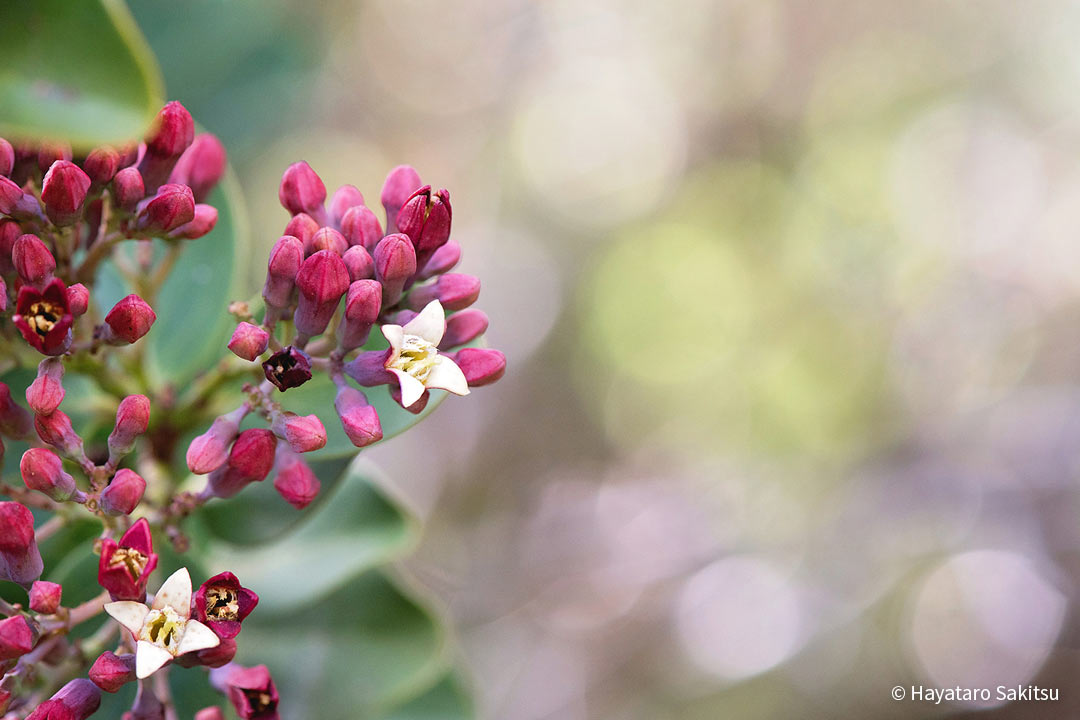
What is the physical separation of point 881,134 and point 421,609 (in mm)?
3376

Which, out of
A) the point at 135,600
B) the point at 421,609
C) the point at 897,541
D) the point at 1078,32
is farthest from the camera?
the point at 1078,32

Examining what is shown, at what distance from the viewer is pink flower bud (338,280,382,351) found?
2.11 ft

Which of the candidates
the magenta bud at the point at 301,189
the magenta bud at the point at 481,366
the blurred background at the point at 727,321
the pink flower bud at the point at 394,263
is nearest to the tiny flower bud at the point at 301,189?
the magenta bud at the point at 301,189

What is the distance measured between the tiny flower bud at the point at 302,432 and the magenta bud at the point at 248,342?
61 mm

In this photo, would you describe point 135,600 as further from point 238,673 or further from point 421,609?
point 421,609

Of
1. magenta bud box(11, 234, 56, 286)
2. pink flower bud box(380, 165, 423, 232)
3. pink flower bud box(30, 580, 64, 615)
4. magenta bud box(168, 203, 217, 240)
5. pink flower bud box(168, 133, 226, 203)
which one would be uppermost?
pink flower bud box(168, 133, 226, 203)

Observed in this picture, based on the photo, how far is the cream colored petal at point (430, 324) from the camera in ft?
2.10

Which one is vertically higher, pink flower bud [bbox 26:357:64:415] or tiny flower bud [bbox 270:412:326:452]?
pink flower bud [bbox 26:357:64:415]

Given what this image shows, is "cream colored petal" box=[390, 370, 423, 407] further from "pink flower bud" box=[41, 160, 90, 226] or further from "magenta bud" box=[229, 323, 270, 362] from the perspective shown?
"pink flower bud" box=[41, 160, 90, 226]

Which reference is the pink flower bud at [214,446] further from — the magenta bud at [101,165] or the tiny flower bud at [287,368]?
the magenta bud at [101,165]

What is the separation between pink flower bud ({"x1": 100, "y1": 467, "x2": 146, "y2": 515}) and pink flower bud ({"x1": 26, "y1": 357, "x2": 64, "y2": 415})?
7 centimetres

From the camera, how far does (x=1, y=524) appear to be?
58cm

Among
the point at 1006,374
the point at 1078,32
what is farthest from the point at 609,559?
the point at 1078,32

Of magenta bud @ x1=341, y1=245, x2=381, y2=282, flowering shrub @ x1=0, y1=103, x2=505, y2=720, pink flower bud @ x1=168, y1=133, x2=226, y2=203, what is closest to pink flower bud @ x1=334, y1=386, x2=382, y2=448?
flowering shrub @ x1=0, y1=103, x2=505, y2=720
